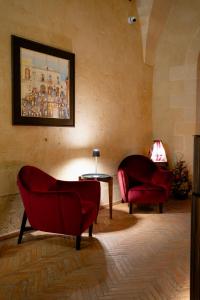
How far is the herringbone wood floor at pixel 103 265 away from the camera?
233 centimetres

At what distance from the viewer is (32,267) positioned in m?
2.76

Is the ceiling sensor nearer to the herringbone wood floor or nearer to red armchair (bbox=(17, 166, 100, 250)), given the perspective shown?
red armchair (bbox=(17, 166, 100, 250))

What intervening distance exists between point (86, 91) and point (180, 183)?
2.59m

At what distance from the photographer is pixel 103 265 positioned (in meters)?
2.82

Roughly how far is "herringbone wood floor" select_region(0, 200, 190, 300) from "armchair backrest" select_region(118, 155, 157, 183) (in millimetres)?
1163

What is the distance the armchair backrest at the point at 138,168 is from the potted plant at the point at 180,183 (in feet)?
2.45

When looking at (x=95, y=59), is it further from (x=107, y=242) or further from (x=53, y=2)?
(x=107, y=242)

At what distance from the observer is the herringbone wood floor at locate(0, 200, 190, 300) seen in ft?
7.66

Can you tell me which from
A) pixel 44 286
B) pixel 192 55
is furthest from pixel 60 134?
pixel 192 55

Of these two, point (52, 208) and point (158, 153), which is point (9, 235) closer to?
point (52, 208)

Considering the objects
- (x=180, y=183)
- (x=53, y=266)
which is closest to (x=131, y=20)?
(x=180, y=183)

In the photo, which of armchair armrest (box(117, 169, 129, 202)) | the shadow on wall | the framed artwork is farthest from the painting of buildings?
the shadow on wall

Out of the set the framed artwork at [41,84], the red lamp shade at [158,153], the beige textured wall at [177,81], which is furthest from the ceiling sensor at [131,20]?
the red lamp shade at [158,153]

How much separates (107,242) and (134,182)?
6.06ft
